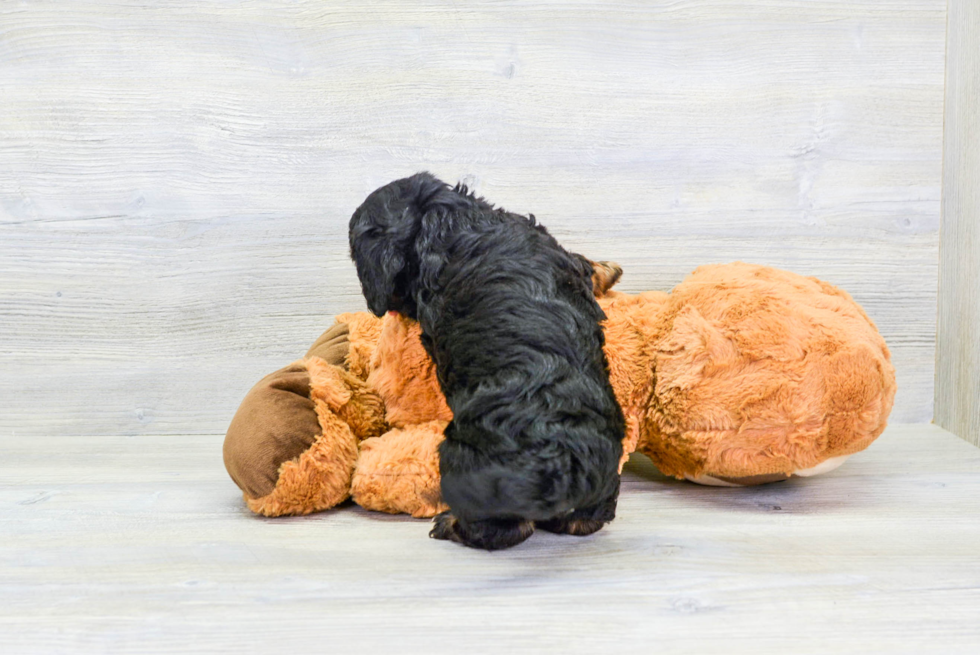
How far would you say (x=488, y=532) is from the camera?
0.87 meters

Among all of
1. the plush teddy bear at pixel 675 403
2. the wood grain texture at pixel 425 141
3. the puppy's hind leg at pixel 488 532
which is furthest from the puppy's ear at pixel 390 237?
the wood grain texture at pixel 425 141

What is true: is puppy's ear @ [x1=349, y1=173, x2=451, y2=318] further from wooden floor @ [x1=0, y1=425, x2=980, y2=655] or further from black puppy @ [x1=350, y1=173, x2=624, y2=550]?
wooden floor @ [x1=0, y1=425, x2=980, y2=655]

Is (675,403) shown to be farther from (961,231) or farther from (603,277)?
(961,231)

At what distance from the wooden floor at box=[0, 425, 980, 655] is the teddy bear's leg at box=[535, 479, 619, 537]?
2 cm

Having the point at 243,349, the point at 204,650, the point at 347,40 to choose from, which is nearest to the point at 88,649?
the point at 204,650

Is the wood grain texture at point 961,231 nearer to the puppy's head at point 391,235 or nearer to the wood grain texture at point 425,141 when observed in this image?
the wood grain texture at point 425,141

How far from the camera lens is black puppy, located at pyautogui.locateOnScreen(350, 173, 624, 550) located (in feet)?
2.53

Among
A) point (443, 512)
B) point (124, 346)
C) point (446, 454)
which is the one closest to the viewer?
point (446, 454)

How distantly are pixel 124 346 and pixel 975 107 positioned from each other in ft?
4.85

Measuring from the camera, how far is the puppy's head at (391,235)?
0.91m

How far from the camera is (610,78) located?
1.29 m

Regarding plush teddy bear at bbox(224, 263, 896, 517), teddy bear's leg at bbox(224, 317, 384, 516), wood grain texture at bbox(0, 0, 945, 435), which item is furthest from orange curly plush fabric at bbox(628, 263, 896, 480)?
teddy bear's leg at bbox(224, 317, 384, 516)

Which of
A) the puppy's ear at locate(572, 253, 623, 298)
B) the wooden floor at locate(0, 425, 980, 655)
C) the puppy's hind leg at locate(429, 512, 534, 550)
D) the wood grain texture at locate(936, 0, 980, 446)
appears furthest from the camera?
the wood grain texture at locate(936, 0, 980, 446)

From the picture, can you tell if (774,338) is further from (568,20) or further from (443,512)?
(568,20)
